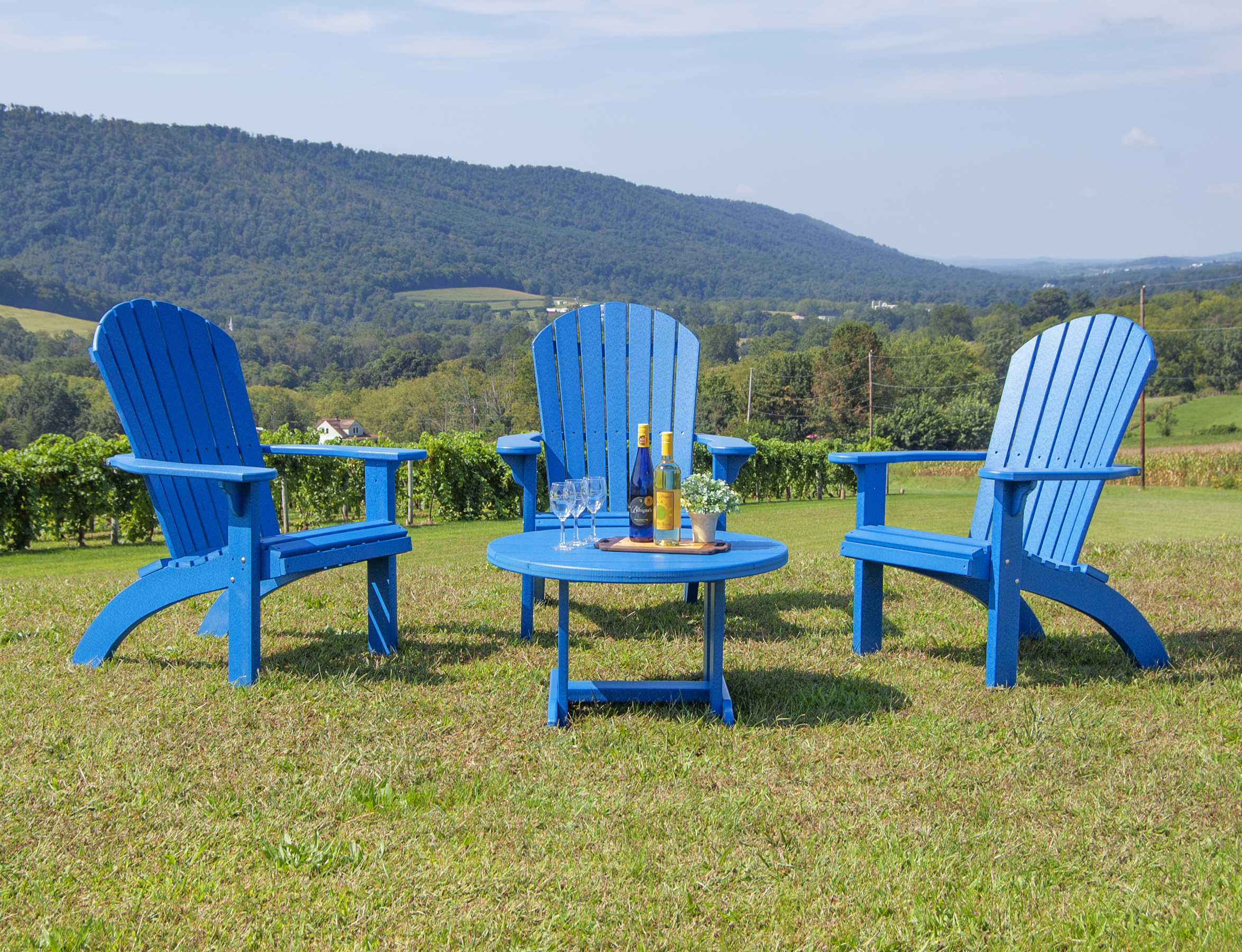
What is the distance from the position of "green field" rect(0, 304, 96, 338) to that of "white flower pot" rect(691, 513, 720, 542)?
1961 inches

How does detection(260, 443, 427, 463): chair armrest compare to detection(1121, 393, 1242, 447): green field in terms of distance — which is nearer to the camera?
detection(260, 443, 427, 463): chair armrest

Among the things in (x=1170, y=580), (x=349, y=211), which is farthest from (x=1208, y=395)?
(x=349, y=211)

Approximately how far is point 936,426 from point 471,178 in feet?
205

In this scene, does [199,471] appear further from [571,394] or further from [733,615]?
[733,615]

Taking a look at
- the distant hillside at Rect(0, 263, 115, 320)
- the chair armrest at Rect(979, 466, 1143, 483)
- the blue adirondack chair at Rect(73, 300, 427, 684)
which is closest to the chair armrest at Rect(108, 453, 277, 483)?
the blue adirondack chair at Rect(73, 300, 427, 684)

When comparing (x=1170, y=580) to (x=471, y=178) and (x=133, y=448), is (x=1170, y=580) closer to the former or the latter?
(x=133, y=448)

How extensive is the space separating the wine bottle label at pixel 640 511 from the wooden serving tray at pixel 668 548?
0.22 feet

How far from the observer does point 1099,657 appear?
323cm

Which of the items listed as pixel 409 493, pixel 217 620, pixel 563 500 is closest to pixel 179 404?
pixel 217 620

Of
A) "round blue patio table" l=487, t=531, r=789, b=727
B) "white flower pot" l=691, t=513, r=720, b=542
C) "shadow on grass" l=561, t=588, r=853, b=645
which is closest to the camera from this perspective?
"round blue patio table" l=487, t=531, r=789, b=727

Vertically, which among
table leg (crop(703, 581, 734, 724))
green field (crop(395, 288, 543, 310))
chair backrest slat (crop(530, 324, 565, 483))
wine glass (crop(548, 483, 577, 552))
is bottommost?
table leg (crop(703, 581, 734, 724))

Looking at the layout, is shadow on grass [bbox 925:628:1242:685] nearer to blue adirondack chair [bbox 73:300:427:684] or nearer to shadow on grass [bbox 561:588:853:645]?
shadow on grass [bbox 561:588:853:645]

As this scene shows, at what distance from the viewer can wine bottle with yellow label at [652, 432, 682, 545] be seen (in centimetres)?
264

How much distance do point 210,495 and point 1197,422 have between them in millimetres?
43650
